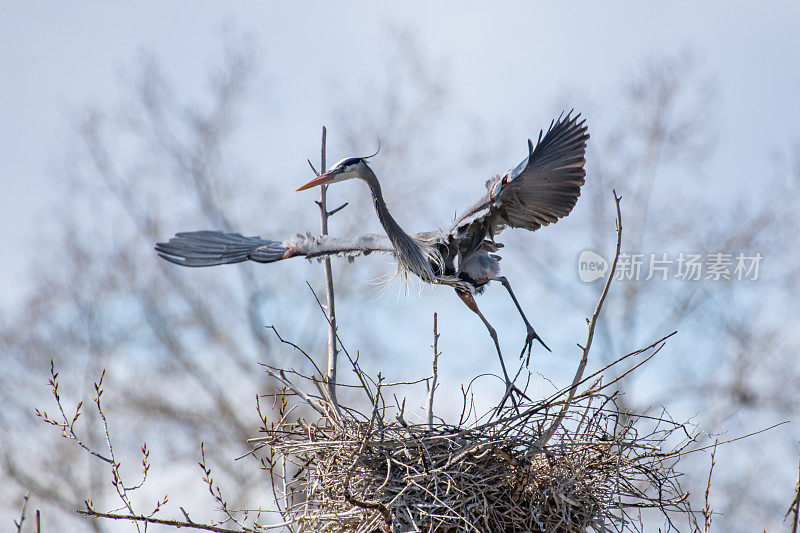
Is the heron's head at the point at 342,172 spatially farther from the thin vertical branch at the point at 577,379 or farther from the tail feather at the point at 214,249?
the thin vertical branch at the point at 577,379

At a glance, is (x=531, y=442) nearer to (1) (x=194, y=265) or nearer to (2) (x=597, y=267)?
(1) (x=194, y=265)

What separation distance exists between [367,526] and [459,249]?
1.51 metres

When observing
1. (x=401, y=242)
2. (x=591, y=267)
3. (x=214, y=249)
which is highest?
(x=591, y=267)

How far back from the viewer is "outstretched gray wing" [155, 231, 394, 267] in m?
3.53

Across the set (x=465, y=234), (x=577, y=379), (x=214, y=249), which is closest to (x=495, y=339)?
(x=465, y=234)

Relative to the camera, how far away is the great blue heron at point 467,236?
10.7ft

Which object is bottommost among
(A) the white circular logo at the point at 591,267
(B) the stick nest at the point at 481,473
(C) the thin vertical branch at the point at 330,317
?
(B) the stick nest at the point at 481,473

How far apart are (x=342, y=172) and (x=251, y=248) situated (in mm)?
614

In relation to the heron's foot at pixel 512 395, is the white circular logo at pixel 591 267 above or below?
above

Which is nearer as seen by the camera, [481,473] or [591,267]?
[481,473]

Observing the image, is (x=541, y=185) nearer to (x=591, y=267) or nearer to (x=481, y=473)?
(x=481, y=473)

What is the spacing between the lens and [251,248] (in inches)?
147

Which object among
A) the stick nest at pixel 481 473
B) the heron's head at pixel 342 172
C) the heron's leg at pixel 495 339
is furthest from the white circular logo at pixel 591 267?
the stick nest at pixel 481 473

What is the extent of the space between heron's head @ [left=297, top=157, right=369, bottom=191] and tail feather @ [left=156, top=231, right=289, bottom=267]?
372 mm
